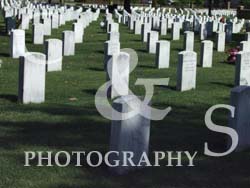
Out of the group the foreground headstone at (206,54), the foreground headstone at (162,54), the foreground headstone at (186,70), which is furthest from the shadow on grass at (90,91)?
the foreground headstone at (206,54)

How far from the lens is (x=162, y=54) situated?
15.6 m

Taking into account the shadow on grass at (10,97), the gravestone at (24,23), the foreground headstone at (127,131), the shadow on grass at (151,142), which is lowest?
the shadow on grass at (151,142)

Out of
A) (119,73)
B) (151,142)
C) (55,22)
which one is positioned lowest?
(151,142)

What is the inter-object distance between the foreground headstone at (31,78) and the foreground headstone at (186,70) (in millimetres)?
3217

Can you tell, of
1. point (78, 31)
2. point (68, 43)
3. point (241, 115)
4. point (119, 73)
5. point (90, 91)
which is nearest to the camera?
point (241, 115)

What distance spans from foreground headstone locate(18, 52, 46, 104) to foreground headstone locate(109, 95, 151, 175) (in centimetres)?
354

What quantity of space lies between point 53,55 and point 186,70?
3.84 m

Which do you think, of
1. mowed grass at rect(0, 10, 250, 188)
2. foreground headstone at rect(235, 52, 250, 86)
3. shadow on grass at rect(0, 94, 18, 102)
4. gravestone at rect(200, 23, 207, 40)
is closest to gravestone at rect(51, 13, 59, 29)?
gravestone at rect(200, 23, 207, 40)

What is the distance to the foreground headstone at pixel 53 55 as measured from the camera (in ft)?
47.3

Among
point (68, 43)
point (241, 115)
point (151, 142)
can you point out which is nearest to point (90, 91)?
point (151, 142)

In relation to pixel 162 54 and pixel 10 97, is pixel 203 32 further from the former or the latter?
pixel 10 97

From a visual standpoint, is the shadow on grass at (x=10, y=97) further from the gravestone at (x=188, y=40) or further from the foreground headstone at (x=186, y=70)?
the gravestone at (x=188, y=40)

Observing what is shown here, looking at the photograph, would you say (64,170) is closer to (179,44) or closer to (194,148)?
(194,148)

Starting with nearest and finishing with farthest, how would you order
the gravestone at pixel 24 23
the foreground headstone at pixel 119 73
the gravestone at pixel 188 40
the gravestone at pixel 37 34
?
the foreground headstone at pixel 119 73 → the gravestone at pixel 188 40 → the gravestone at pixel 37 34 → the gravestone at pixel 24 23
